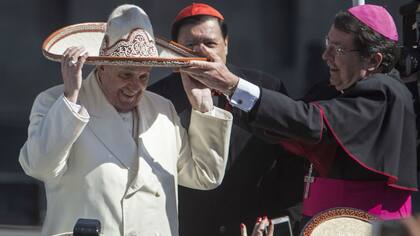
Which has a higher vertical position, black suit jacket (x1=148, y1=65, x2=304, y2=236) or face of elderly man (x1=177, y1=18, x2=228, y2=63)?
face of elderly man (x1=177, y1=18, x2=228, y2=63)

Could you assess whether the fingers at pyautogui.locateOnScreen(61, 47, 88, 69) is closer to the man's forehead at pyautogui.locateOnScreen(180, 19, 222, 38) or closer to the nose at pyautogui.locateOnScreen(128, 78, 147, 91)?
the nose at pyautogui.locateOnScreen(128, 78, 147, 91)

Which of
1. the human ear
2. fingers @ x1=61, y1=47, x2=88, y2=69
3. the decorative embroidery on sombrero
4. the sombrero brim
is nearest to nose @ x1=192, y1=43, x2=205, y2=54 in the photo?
the sombrero brim

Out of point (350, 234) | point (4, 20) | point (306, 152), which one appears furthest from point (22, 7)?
point (350, 234)

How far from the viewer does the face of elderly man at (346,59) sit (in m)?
3.71

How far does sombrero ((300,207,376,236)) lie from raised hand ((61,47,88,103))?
94cm

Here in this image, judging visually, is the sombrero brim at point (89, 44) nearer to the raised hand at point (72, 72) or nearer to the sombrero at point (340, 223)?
the raised hand at point (72, 72)

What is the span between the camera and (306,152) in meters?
3.75

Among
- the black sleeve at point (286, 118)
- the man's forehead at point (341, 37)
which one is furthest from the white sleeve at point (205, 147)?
the man's forehead at point (341, 37)

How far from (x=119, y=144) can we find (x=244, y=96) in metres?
0.47

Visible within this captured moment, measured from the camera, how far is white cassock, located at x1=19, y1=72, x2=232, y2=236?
10.7ft

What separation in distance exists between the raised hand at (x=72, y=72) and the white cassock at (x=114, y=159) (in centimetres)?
4

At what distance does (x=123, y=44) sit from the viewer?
3.43 m

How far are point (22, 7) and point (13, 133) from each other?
80 cm

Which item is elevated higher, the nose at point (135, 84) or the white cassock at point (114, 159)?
the nose at point (135, 84)
